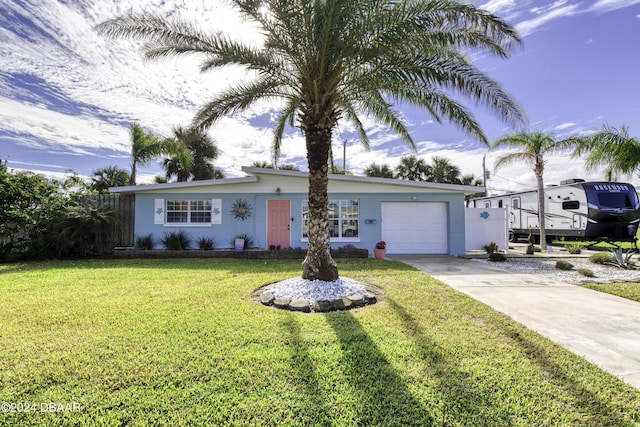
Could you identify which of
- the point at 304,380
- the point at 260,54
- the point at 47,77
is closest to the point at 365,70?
the point at 260,54

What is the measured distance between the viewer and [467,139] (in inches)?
267

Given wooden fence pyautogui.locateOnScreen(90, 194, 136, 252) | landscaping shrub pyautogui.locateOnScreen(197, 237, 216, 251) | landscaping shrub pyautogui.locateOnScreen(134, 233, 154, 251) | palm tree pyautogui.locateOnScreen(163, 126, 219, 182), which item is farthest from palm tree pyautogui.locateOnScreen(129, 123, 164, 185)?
landscaping shrub pyautogui.locateOnScreen(197, 237, 216, 251)

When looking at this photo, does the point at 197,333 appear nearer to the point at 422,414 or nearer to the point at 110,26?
the point at 422,414

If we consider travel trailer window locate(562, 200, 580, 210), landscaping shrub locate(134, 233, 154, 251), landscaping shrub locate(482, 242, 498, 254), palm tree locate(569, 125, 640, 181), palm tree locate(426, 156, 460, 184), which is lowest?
landscaping shrub locate(482, 242, 498, 254)

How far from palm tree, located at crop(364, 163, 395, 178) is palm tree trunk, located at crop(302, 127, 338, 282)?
19.4 m

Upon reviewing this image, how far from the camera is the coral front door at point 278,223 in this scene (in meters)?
12.2

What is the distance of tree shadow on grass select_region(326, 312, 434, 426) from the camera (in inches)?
83.8

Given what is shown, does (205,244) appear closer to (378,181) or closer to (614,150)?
(378,181)

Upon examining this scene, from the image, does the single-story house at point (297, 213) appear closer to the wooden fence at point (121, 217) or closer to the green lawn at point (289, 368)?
the wooden fence at point (121, 217)

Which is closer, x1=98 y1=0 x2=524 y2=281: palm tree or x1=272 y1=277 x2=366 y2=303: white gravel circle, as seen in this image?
x1=98 y1=0 x2=524 y2=281: palm tree

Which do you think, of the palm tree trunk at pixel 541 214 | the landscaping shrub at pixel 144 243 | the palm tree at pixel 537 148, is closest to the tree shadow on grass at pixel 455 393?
the landscaping shrub at pixel 144 243

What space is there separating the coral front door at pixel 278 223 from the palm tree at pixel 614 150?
11.6 m

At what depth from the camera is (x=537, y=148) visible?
13.2m

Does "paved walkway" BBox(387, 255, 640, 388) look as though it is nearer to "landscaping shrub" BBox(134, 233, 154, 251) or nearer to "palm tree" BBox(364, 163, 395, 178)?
"landscaping shrub" BBox(134, 233, 154, 251)
